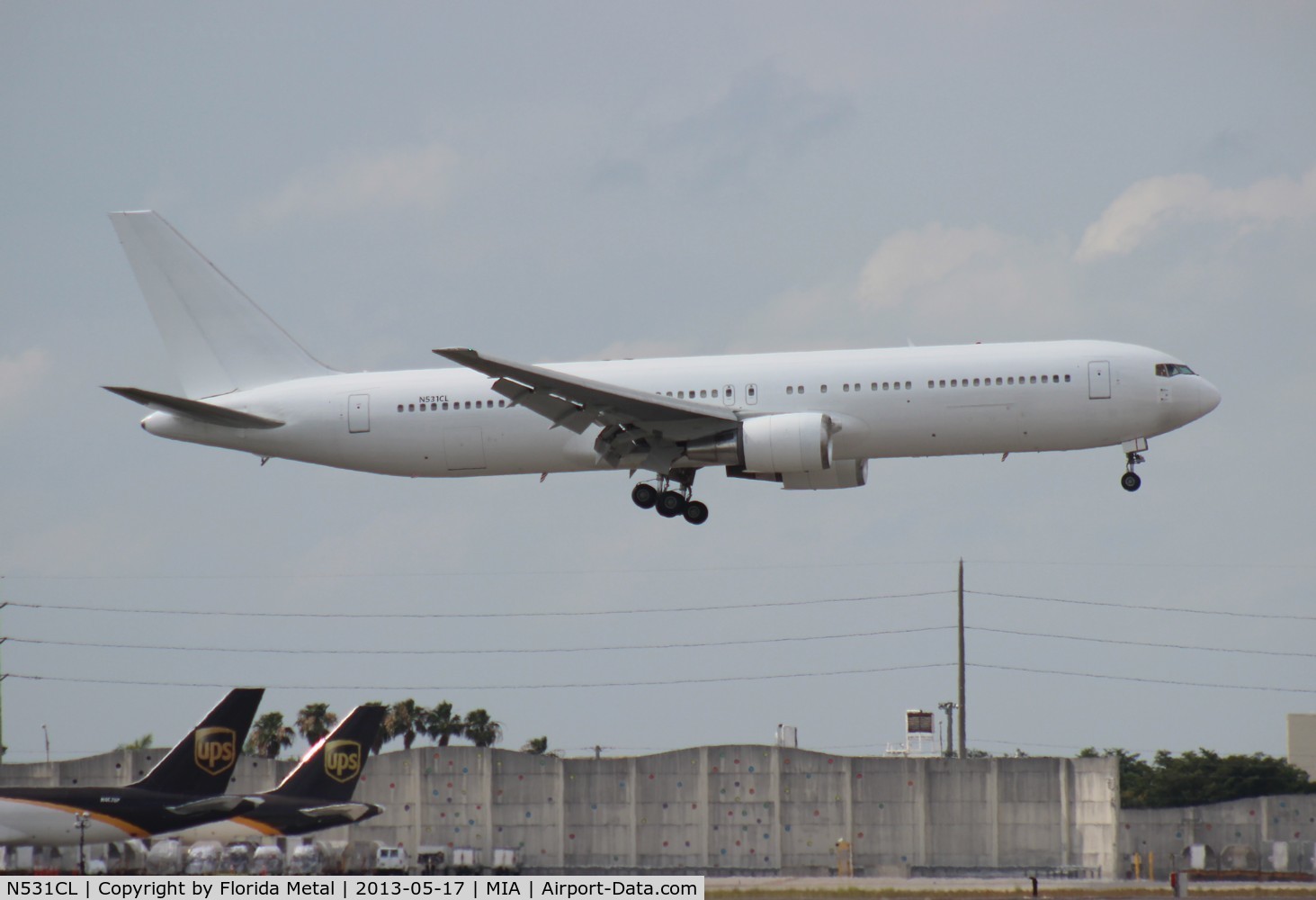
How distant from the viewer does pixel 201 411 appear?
55.9 metres

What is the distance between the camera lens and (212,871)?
196 ft

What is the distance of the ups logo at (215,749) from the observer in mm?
61250

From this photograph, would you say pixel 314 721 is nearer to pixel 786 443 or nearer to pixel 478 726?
pixel 478 726

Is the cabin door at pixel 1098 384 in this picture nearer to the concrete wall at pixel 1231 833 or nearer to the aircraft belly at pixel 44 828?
the concrete wall at pixel 1231 833

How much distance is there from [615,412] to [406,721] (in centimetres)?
8321

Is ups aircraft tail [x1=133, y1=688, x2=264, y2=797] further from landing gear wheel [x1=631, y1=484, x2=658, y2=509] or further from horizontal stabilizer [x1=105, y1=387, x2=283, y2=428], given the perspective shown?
landing gear wheel [x1=631, y1=484, x2=658, y2=509]

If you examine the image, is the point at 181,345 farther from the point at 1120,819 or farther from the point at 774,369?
the point at 1120,819

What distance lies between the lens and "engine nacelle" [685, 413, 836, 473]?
4956 centimetres

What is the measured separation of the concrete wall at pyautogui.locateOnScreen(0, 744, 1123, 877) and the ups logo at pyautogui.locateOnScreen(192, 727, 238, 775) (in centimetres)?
1355

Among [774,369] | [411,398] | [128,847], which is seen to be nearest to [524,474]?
[411,398]

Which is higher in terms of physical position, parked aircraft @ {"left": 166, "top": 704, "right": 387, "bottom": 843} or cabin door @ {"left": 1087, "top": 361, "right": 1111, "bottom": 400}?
cabin door @ {"left": 1087, "top": 361, "right": 1111, "bottom": 400}

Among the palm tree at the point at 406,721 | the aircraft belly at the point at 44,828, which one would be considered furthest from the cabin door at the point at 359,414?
the palm tree at the point at 406,721

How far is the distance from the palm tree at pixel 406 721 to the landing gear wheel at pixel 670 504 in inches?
3022

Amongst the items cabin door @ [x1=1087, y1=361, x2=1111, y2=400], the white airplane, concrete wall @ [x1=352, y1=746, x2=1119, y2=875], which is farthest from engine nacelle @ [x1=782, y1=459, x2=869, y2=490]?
concrete wall @ [x1=352, y1=746, x2=1119, y2=875]
